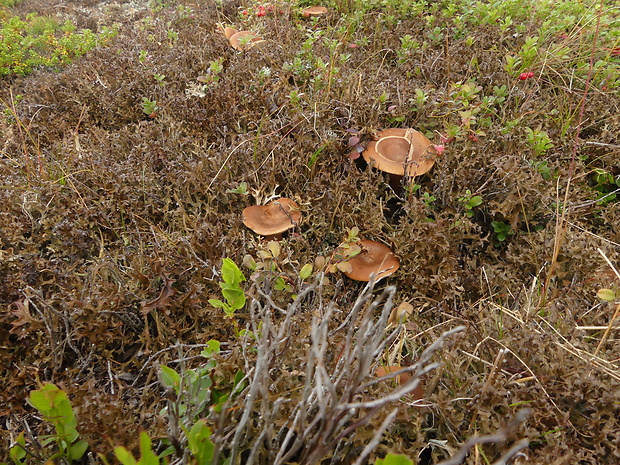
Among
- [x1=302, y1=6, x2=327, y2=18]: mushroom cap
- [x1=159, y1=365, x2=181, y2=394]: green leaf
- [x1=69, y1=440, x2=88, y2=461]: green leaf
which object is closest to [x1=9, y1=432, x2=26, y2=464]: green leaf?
[x1=69, y1=440, x2=88, y2=461]: green leaf

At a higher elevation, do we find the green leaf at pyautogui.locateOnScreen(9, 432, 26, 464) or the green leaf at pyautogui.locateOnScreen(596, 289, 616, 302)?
the green leaf at pyautogui.locateOnScreen(596, 289, 616, 302)

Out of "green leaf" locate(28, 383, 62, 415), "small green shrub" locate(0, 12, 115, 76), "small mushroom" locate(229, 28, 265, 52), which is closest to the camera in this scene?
"green leaf" locate(28, 383, 62, 415)

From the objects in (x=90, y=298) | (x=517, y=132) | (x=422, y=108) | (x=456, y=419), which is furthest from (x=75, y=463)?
(x=517, y=132)

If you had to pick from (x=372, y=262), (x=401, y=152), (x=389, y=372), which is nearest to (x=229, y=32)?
(x=401, y=152)

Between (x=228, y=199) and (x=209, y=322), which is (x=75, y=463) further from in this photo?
(x=228, y=199)

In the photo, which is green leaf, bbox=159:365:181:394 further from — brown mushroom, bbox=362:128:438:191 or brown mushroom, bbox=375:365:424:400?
brown mushroom, bbox=362:128:438:191

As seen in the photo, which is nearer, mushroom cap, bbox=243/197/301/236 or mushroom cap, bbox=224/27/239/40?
mushroom cap, bbox=243/197/301/236

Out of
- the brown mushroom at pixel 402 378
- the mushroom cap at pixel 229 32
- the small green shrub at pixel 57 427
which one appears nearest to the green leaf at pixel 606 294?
the brown mushroom at pixel 402 378
